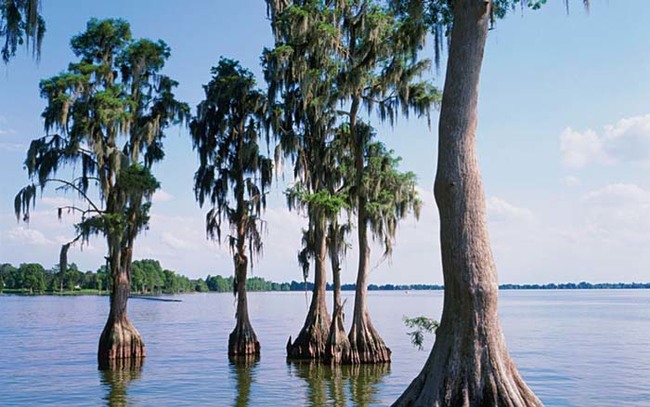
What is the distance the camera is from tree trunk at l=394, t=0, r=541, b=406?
8703mm

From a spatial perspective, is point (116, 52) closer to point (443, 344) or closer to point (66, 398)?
point (66, 398)

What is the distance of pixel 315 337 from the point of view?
23.7 meters

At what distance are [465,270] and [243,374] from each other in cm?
1441

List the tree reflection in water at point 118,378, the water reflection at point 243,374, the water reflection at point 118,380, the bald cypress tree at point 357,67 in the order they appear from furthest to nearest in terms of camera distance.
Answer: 1. the bald cypress tree at point 357,67
2. the water reflection at point 243,374
3. the tree reflection in water at point 118,378
4. the water reflection at point 118,380

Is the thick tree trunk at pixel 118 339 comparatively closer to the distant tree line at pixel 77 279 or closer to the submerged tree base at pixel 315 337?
the submerged tree base at pixel 315 337

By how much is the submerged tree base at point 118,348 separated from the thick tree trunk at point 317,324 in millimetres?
5755

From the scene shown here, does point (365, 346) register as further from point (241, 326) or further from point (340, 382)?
point (241, 326)

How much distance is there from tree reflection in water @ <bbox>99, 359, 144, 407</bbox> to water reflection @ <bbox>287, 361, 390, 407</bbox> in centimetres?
492

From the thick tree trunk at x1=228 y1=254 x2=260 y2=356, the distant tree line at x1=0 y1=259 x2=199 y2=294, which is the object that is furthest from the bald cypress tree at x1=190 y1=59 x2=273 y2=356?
the distant tree line at x1=0 y1=259 x2=199 y2=294

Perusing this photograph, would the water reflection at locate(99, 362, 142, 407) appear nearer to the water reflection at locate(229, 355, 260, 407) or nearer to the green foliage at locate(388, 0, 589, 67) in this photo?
the water reflection at locate(229, 355, 260, 407)

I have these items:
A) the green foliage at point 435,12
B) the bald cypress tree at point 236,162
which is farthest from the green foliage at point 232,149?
the green foliage at point 435,12

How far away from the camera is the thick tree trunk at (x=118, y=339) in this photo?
896 inches

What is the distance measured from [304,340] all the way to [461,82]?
16170 millimetres

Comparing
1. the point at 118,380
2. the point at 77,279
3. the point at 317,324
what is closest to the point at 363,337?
the point at 317,324
